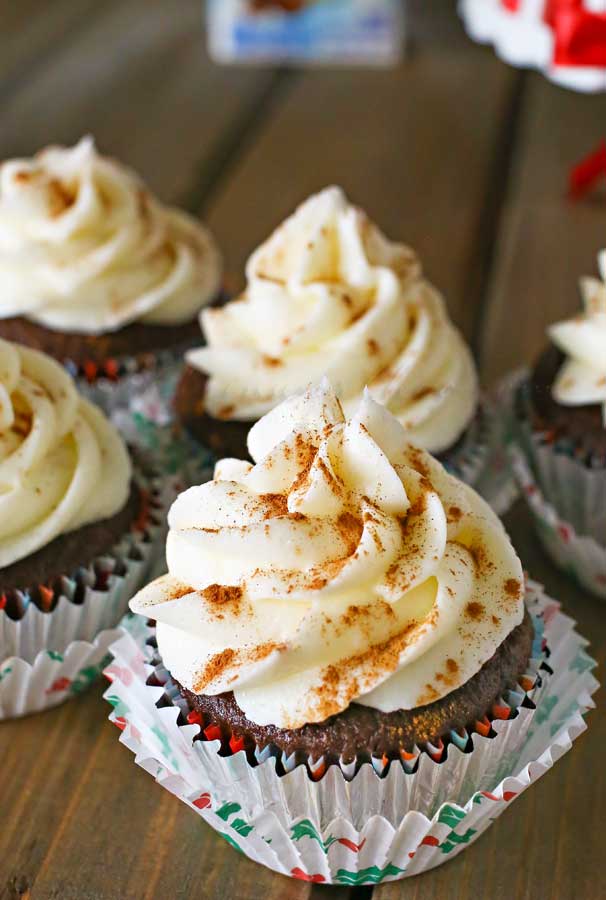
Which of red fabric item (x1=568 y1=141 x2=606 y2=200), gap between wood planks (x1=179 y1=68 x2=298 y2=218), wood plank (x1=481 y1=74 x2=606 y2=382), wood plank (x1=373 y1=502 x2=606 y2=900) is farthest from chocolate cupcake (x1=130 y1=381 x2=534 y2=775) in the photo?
red fabric item (x1=568 y1=141 x2=606 y2=200)

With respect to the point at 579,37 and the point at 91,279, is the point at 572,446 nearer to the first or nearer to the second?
the point at 579,37

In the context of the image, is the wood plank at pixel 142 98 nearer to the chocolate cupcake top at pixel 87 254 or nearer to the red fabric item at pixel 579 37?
the chocolate cupcake top at pixel 87 254

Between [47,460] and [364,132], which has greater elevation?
[47,460]

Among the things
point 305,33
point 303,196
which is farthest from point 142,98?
point 303,196

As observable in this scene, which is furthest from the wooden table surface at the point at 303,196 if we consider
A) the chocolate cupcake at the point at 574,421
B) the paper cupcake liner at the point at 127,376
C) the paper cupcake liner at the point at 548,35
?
the paper cupcake liner at the point at 127,376

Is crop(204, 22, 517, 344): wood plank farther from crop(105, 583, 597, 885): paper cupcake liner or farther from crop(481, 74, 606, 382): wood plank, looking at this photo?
crop(105, 583, 597, 885): paper cupcake liner

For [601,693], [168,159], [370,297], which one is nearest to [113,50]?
[168,159]
